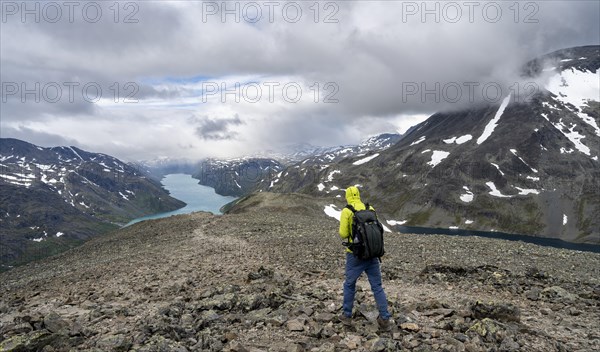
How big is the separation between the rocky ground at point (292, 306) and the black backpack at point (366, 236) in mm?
2091

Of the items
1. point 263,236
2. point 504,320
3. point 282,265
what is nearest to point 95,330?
point 282,265

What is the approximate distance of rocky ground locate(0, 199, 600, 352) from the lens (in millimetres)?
9695

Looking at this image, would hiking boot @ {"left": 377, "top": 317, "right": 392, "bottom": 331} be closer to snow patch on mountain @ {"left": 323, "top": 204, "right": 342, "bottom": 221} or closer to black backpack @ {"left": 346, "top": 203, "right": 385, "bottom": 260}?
black backpack @ {"left": 346, "top": 203, "right": 385, "bottom": 260}

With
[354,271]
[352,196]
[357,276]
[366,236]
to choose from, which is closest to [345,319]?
[357,276]

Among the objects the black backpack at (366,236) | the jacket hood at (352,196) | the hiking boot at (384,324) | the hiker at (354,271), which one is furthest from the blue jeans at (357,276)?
the jacket hood at (352,196)

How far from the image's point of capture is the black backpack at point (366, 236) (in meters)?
10.5

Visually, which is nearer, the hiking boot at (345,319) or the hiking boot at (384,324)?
the hiking boot at (384,324)

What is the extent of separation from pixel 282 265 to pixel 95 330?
33.5 ft

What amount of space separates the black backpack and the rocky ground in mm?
2091

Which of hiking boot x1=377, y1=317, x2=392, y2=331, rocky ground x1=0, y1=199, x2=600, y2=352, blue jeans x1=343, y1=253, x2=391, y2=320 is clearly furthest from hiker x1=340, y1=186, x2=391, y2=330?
rocky ground x1=0, y1=199, x2=600, y2=352

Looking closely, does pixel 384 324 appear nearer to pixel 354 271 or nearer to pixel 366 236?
pixel 354 271

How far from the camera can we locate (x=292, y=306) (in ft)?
40.2

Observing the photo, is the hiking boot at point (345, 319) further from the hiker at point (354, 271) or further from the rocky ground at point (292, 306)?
the rocky ground at point (292, 306)

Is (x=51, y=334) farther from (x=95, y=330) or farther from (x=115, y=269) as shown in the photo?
(x=115, y=269)
